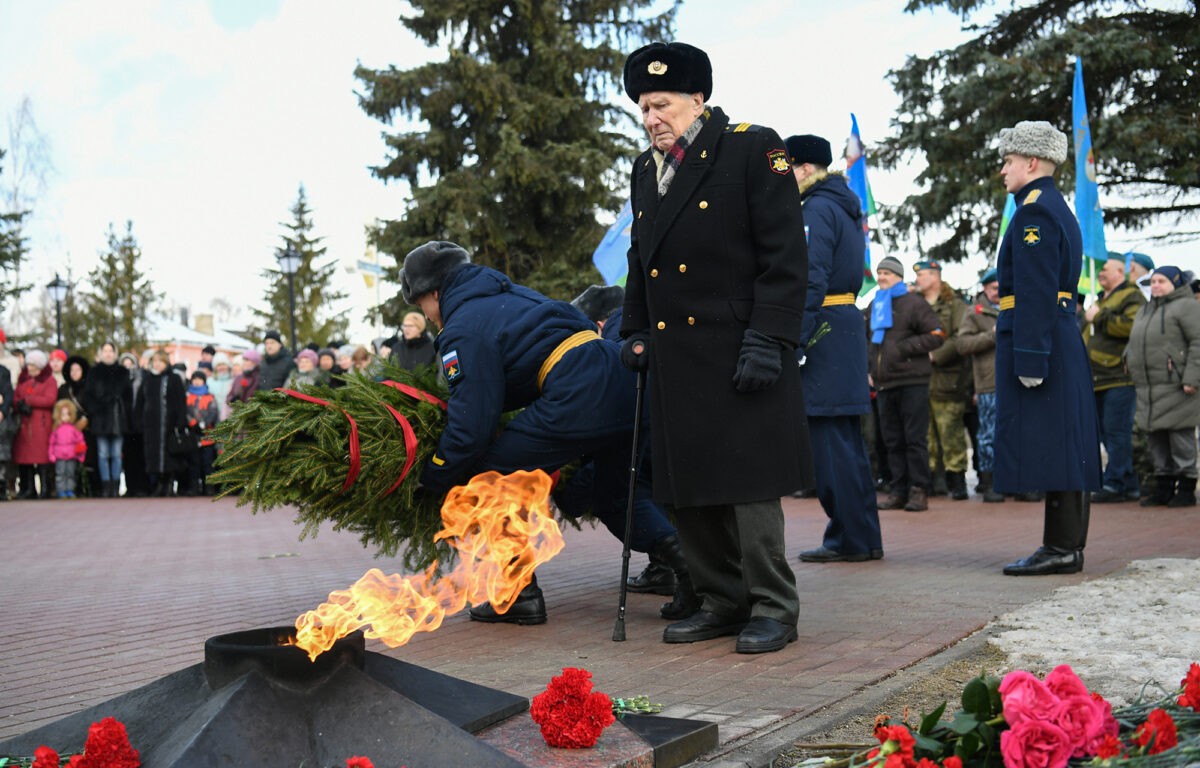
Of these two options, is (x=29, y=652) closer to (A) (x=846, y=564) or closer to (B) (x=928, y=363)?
(A) (x=846, y=564)

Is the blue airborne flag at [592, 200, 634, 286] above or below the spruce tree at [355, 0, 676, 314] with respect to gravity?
below

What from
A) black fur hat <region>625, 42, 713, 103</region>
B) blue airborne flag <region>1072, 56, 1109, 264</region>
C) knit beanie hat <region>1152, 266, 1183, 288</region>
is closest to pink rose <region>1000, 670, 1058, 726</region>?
black fur hat <region>625, 42, 713, 103</region>

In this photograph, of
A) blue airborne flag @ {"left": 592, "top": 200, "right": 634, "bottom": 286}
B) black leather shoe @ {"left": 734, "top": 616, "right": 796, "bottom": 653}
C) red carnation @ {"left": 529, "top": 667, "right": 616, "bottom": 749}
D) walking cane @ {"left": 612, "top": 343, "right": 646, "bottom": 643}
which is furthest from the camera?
blue airborne flag @ {"left": 592, "top": 200, "right": 634, "bottom": 286}

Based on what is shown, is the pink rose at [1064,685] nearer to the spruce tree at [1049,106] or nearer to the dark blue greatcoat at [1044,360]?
the dark blue greatcoat at [1044,360]

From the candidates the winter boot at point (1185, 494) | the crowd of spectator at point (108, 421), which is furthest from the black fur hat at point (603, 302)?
the crowd of spectator at point (108, 421)

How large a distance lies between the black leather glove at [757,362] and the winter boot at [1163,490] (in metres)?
7.08

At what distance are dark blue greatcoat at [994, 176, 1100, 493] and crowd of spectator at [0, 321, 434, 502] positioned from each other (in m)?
10.8

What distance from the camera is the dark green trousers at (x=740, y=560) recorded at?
4680mm

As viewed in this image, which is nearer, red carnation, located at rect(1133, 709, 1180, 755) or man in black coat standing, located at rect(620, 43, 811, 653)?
red carnation, located at rect(1133, 709, 1180, 755)

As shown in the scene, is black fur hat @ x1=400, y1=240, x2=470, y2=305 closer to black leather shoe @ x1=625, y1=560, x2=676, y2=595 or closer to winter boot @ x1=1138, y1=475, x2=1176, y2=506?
black leather shoe @ x1=625, y1=560, x2=676, y2=595

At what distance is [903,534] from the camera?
8711mm

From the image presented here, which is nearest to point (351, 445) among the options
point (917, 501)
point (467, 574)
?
point (467, 574)

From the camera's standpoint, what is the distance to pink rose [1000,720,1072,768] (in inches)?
96.8

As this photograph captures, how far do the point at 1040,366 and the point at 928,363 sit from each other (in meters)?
4.65
